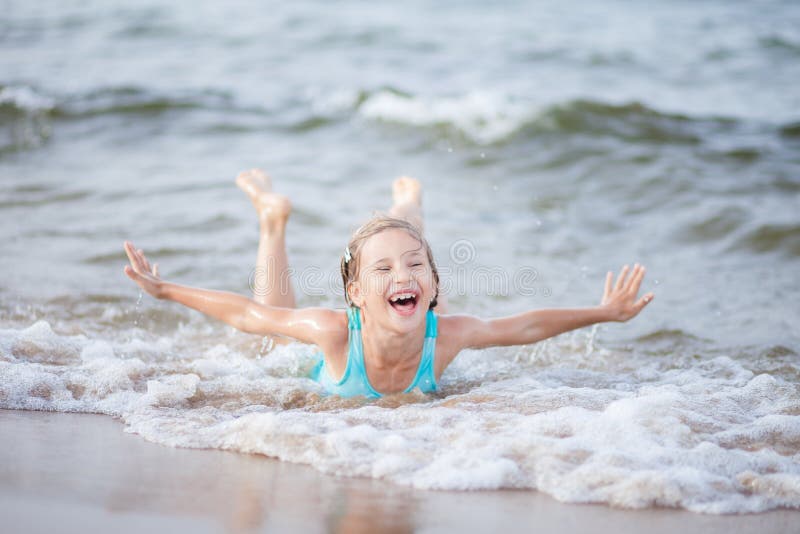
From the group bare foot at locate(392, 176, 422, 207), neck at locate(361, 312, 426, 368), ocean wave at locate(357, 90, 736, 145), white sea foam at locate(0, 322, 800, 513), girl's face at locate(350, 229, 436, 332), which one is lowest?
white sea foam at locate(0, 322, 800, 513)

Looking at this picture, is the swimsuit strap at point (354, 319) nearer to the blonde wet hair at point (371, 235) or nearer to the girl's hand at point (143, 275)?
the blonde wet hair at point (371, 235)

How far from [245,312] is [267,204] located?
4.03 feet

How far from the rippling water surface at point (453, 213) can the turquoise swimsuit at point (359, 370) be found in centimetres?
13

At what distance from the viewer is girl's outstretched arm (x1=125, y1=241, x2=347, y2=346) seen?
470 cm

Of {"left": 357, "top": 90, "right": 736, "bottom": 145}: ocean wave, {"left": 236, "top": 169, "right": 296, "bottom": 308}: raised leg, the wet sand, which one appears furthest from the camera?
{"left": 357, "top": 90, "right": 736, "bottom": 145}: ocean wave

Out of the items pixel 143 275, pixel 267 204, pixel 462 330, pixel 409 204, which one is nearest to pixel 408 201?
pixel 409 204

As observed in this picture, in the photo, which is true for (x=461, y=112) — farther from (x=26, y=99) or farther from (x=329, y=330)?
(x=329, y=330)

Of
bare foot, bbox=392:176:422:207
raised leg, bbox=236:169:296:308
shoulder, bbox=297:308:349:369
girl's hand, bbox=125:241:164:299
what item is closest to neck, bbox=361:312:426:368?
shoulder, bbox=297:308:349:369

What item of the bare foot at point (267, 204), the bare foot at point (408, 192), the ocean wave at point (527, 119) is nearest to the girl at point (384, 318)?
the bare foot at point (267, 204)

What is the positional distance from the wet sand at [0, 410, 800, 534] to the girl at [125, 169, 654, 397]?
3.77ft

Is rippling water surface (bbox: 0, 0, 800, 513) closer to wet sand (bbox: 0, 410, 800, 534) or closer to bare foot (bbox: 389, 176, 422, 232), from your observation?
wet sand (bbox: 0, 410, 800, 534)

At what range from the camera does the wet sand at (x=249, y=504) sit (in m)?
3.08

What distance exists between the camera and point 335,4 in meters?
16.6

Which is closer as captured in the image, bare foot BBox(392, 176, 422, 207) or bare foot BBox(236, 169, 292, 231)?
bare foot BBox(236, 169, 292, 231)
